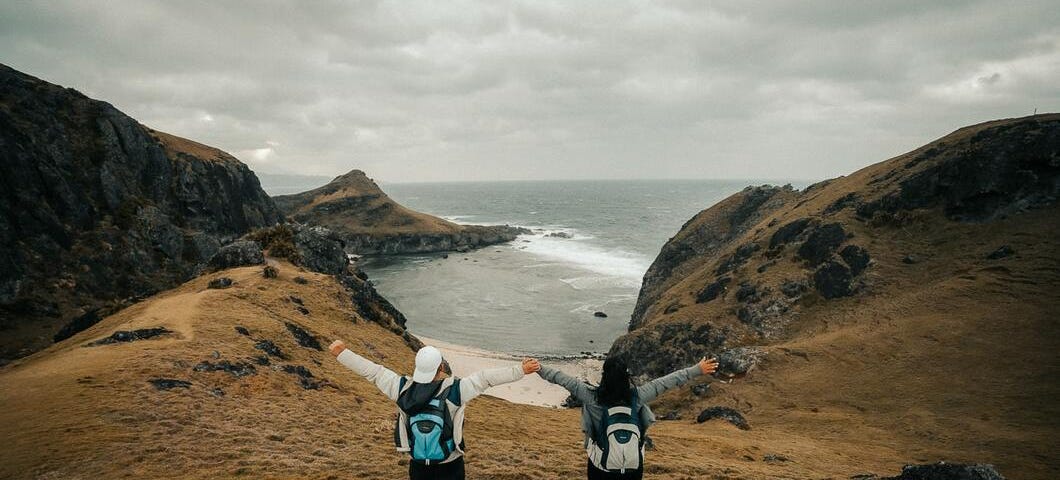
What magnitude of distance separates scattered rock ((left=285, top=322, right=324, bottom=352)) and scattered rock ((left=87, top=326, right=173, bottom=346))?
258 inches

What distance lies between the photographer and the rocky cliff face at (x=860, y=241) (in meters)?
44.7

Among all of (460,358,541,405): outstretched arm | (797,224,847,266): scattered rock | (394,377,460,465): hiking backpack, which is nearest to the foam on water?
(797,224,847,266): scattered rock

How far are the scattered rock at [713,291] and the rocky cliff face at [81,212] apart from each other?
60.6 meters

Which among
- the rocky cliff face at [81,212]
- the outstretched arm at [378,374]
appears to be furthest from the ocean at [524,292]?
the outstretched arm at [378,374]

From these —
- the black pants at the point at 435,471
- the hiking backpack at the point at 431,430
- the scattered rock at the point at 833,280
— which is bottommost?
the scattered rock at the point at 833,280

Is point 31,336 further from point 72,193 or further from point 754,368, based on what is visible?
point 754,368

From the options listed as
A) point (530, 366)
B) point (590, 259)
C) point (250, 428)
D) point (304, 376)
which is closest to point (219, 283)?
Answer: point (304, 376)

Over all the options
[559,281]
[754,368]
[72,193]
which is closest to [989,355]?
[754,368]

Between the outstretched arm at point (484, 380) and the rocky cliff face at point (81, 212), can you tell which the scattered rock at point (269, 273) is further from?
the outstretched arm at point (484, 380)

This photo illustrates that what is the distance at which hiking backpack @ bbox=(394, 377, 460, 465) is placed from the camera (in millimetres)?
6281

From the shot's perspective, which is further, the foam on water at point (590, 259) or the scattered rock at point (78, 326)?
the foam on water at point (590, 259)

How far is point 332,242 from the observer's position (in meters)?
52.4

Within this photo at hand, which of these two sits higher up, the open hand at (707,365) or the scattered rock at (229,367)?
the open hand at (707,365)

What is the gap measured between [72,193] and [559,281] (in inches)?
3242
